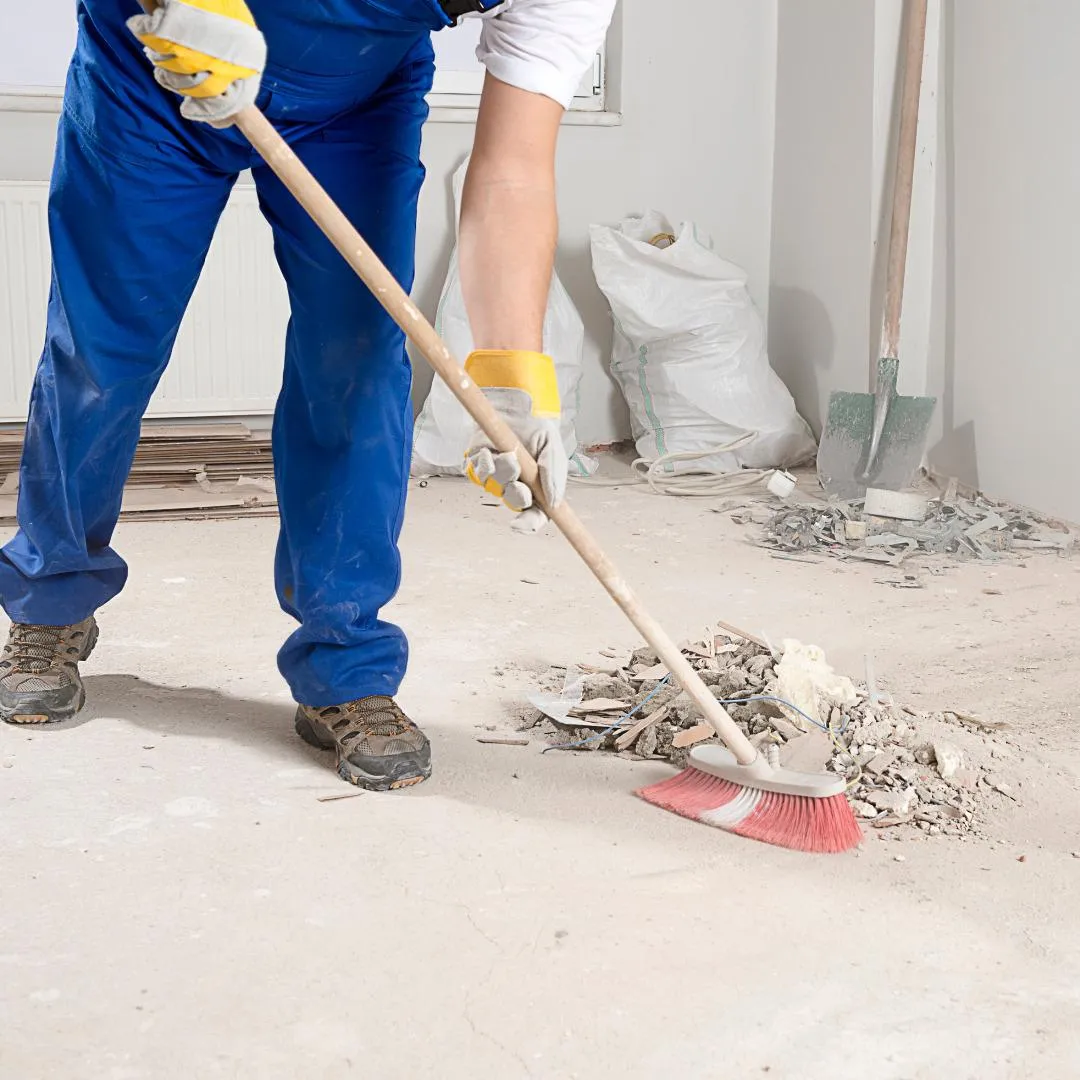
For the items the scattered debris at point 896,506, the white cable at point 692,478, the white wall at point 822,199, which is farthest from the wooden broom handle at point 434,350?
the white wall at point 822,199

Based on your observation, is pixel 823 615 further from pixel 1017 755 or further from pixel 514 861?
pixel 514 861

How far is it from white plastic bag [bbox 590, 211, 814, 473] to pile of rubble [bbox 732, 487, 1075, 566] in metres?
0.60

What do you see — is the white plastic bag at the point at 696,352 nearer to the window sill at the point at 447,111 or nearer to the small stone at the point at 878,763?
the window sill at the point at 447,111

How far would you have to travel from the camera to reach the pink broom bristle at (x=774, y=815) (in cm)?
157

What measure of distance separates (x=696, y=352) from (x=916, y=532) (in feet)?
3.49

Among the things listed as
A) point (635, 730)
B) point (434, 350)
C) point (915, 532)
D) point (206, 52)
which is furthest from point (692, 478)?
point (206, 52)

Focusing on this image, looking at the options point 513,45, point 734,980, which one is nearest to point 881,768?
point 734,980

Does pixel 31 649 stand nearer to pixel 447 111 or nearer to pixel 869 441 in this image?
pixel 869 441

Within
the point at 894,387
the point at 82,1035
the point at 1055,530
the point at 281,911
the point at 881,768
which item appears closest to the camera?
the point at 82,1035

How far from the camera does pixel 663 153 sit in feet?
14.0

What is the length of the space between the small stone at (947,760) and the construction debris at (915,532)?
128cm

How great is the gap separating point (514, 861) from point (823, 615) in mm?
1253

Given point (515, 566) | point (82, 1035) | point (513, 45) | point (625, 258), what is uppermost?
point (513, 45)

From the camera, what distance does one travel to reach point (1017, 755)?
184 centimetres
